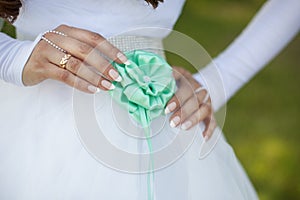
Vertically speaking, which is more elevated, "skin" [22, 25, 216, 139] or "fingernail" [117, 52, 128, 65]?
"fingernail" [117, 52, 128, 65]

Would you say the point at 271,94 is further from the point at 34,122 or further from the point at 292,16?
the point at 34,122

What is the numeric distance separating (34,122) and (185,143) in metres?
0.27

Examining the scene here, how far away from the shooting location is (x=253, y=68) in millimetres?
1354

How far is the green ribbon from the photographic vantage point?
1013 millimetres

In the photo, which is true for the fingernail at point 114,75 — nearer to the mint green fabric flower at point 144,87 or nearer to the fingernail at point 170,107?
the mint green fabric flower at point 144,87

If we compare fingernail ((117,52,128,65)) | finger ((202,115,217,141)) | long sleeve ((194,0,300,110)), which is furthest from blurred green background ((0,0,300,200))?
fingernail ((117,52,128,65))

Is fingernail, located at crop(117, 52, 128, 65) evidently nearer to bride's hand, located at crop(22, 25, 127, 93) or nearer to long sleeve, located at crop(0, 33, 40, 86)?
bride's hand, located at crop(22, 25, 127, 93)

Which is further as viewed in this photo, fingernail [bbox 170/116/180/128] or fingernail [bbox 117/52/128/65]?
fingernail [bbox 170/116/180/128]

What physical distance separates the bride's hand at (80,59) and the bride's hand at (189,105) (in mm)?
141

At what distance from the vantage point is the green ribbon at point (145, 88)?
3.32 feet

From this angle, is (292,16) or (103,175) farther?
(292,16)

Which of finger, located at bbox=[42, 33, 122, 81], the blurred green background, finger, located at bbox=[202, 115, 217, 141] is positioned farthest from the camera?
the blurred green background

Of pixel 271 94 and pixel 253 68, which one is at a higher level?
pixel 253 68

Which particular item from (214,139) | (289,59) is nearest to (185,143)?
(214,139)
